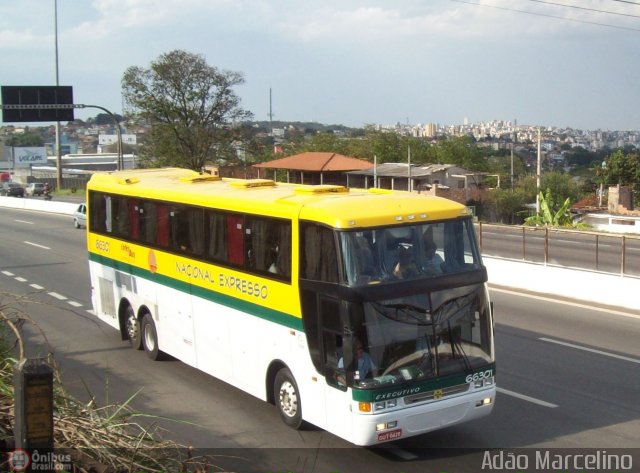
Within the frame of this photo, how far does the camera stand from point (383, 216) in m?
9.34

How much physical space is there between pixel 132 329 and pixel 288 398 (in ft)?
18.8

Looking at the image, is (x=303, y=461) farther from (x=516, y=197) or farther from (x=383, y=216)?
(x=516, y=197)

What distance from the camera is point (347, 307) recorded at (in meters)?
8.76

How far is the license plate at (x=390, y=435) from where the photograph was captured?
876 cm

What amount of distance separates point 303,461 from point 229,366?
2.61m

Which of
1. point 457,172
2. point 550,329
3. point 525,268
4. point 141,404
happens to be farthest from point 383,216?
point 457,172

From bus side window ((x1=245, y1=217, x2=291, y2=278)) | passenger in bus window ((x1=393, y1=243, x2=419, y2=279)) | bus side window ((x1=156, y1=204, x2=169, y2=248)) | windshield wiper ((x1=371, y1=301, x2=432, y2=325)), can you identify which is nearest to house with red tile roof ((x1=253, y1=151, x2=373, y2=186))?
bus side window ((x1=156, y1=204, x2=169, y2=248))

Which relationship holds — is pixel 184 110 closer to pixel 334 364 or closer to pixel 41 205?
pixel 41 205

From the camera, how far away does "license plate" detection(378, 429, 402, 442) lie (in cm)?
876

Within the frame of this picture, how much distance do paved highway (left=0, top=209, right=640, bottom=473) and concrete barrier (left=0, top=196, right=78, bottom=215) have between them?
3338 centimetres

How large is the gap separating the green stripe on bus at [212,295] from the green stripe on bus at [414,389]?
1287 millimetres

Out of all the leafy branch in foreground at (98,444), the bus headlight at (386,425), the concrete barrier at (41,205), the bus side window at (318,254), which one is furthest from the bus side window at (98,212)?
the concrete barrier at (41,205)

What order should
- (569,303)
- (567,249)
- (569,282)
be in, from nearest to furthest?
(569,303) → (569,282) → (567,249)

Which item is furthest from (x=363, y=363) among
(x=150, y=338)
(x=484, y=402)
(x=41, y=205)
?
(x=41, y=205)
